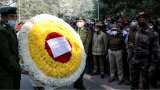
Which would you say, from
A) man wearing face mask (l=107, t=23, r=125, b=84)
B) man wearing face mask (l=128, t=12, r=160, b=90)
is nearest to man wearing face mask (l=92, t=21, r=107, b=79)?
man wearing face mask (l=107, t=23, r=125, b=84)

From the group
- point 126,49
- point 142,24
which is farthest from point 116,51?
point 142,24

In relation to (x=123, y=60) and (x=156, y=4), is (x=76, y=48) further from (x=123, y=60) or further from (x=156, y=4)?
(x=156, y=4)

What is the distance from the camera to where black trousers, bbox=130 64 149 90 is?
1229 cm

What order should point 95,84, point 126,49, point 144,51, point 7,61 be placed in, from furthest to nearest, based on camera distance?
1. point 95,84
2. point 126,49
3. point 144,51
4. point 7,61

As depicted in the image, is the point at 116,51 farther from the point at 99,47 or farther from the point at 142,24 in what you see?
the point at 142,24

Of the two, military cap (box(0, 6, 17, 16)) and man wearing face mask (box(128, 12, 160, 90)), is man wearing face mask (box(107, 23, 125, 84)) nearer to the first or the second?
man wearing face mask (box(128, 12, 160, 90))

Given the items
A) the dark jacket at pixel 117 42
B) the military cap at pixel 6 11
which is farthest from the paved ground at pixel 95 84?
the military cap at pixel 6 11

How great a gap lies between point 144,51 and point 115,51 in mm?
3360

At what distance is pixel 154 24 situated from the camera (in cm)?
1338

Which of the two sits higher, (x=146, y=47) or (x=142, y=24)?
(x=142, y=24)

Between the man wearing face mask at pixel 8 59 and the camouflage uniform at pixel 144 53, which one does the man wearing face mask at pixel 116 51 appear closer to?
the camouflage uniform at pixel 144 53

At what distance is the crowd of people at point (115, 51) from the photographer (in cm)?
647

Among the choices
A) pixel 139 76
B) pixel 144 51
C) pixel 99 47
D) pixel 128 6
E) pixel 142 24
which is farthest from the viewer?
pixel 128 6

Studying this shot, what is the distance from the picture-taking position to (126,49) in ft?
49.1
